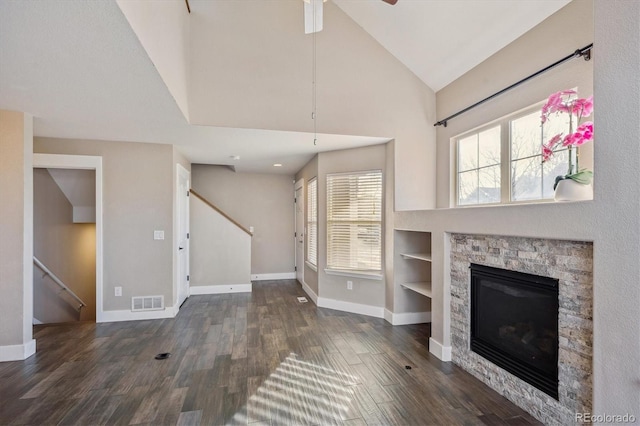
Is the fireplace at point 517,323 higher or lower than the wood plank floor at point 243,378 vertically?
higher

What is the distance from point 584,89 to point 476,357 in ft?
7.72

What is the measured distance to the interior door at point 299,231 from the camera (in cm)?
618

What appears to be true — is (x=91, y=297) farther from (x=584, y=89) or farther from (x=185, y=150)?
(x=584, y=89)

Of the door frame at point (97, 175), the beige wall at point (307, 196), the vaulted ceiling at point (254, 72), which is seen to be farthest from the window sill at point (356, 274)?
the door frame at point (97, 175)

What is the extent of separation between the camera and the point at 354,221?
4504 millimetres

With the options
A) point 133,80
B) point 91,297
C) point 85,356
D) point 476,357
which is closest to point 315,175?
point 133,80

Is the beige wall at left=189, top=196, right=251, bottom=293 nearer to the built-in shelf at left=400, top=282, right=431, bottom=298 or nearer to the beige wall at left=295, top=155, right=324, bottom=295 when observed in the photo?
the beige wall at left=295, top=155, right=324, bottom=295

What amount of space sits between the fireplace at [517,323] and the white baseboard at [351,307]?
169cm

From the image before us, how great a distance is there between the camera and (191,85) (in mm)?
3369

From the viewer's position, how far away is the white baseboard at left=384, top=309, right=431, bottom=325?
402cm

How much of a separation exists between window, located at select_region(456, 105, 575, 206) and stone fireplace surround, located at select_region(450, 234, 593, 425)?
0.80 m

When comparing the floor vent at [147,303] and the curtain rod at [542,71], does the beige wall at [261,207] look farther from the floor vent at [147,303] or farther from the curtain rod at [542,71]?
the curtain rod at [542,71]

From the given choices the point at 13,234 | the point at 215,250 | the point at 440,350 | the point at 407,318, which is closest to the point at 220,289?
the point at 215,250

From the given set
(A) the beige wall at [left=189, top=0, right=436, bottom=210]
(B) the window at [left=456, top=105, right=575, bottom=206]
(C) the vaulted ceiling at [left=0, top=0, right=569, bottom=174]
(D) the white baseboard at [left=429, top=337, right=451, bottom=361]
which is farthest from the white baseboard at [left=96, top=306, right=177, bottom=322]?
(B) the window at [left=456, top=105, right=575, bottom=206]
